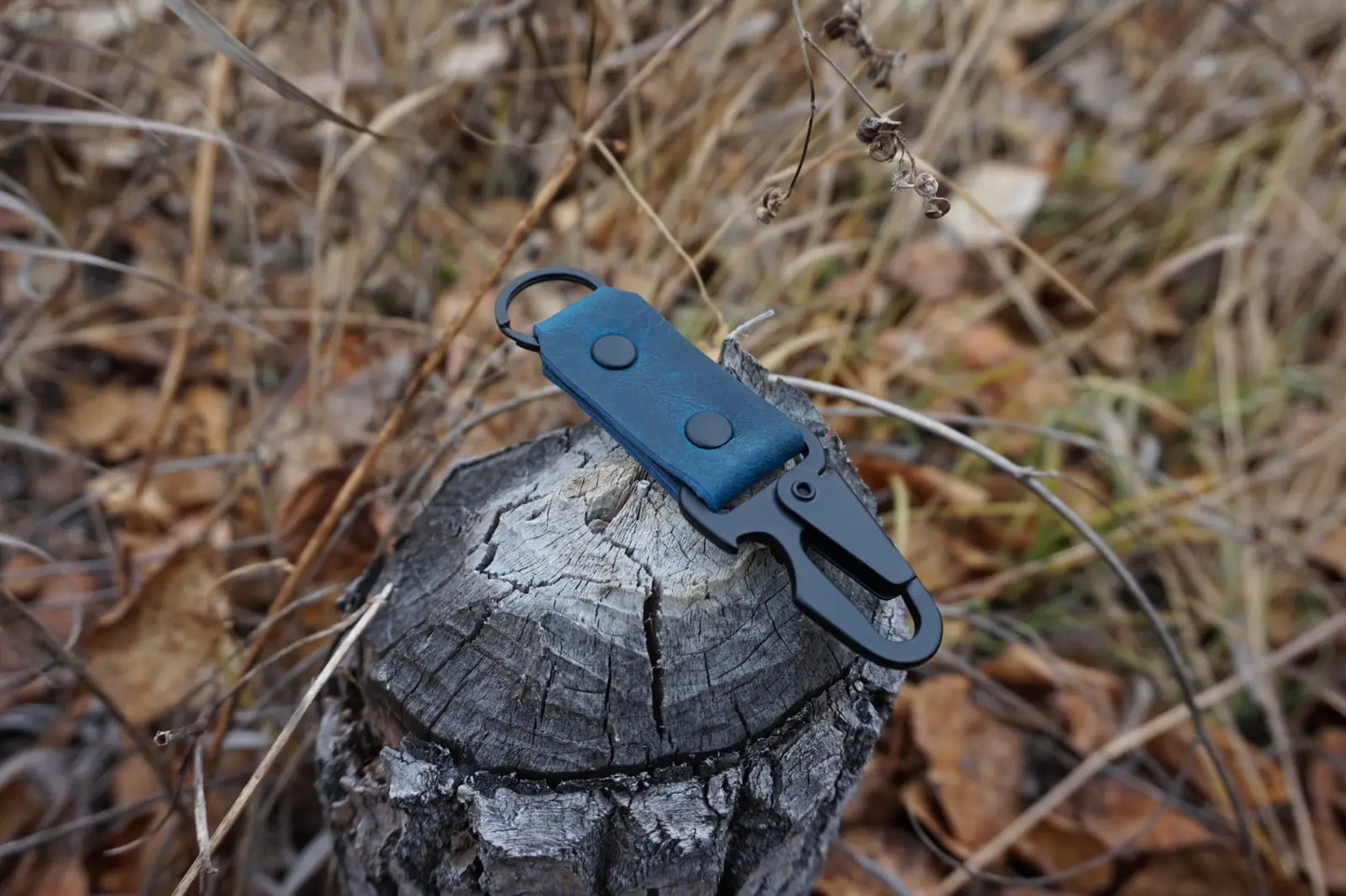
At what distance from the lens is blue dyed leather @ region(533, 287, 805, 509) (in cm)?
88

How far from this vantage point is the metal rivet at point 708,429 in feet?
2.92

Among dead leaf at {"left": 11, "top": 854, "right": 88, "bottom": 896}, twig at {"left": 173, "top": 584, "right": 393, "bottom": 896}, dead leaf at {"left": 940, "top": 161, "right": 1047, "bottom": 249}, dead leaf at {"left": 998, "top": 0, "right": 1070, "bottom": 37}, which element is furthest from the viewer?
dead leaf at {"left": 998, "top": 0, "right": 1070, "bottom": 37}

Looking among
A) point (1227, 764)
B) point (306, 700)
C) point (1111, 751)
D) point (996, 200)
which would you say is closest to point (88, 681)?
point (306, 700)

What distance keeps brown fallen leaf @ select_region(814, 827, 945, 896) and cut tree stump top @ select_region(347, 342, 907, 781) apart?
2.06 feet

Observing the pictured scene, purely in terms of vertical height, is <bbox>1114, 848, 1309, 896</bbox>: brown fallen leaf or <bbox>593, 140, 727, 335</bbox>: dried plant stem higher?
<bbox>593, 140, 727, 335</bbox>: dried plant stem

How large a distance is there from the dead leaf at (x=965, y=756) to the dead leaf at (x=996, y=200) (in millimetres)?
1103

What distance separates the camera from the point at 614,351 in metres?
0.96

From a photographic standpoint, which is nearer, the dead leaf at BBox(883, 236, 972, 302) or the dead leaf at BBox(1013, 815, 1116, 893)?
the dead leaf at BBox(1013, 815, 1116, 893)

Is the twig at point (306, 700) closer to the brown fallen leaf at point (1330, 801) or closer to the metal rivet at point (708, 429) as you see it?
the metal rivet at point (708, 429)

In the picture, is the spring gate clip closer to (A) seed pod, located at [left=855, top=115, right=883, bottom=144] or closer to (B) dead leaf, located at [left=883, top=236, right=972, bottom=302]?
(A) seed pod, located at [left=855, top=115, right=883, bottom=144]

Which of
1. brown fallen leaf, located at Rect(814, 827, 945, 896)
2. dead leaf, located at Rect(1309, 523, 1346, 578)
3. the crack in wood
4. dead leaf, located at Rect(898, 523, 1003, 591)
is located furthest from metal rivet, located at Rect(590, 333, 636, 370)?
dead leaf, located at Rect(1309, 523, 1346, 578)

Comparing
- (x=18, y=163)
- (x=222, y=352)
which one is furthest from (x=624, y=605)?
(x=18, y=163)

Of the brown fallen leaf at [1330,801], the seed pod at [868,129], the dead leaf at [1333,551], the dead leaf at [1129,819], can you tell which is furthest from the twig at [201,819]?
the dead leaf at [1333,551]

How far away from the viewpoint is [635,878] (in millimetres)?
863
